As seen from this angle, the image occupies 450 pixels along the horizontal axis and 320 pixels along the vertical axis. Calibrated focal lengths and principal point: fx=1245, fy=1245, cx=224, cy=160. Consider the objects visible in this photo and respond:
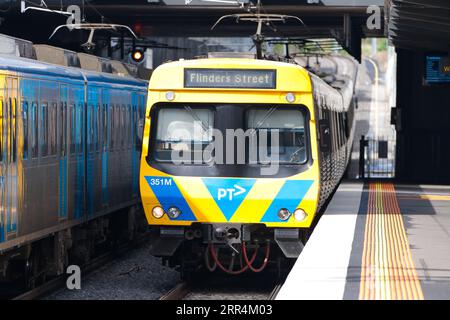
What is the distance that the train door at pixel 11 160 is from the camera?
13.9m

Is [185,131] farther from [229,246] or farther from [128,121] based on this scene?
[128,121]

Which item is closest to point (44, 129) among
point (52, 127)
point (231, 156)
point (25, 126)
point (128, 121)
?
point (52, 127)

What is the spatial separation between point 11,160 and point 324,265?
3787 mm

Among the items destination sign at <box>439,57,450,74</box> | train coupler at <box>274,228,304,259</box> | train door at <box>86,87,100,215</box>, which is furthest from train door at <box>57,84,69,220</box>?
destination sign at <box>439,57,450,74</box>

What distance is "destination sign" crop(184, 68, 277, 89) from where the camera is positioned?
15766 millimetres

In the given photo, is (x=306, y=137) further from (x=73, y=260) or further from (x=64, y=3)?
(x=64, y=3)

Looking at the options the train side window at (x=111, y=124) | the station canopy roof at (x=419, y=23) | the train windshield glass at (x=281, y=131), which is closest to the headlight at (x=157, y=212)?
the train windshield glass at (x=281, y=131)

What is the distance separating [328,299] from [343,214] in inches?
337

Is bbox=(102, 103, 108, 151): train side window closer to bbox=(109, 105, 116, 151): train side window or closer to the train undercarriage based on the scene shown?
bbox=(109, 105, 116, 151): train side window

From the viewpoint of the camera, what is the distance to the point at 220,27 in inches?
1411

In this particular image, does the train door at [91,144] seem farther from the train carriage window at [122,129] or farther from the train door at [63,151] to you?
the train carriage window at [122,129]

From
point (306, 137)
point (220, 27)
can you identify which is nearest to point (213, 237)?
point (306, 137)

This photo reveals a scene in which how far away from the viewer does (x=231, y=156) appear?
1578cm

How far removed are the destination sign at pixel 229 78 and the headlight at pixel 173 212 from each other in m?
1.56
